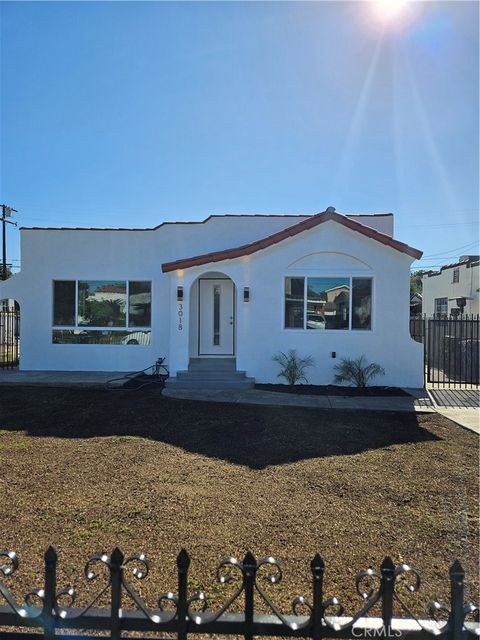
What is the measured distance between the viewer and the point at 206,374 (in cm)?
1192

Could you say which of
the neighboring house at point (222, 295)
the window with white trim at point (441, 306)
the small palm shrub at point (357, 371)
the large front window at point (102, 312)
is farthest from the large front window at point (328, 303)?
the window with white trim at point (441, 306)

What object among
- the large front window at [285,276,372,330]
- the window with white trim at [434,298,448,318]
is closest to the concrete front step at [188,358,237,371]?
the large front window at [285,276,372,330]

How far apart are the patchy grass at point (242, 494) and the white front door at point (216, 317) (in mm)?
5572

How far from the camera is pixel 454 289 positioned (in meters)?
25.3

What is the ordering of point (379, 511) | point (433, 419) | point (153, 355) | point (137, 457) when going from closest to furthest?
1. point (379, 511)
2. point (137, 457)
3. point (433, 419)
4. point (153, 355)

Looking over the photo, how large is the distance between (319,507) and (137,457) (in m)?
2.66

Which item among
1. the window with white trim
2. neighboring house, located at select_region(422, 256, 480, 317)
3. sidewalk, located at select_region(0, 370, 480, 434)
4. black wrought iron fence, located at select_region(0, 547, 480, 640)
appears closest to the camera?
black wrought iron fence, located at select_region(0, 547, 480, 640)

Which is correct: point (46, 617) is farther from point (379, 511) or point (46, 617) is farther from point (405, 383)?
point (405, 383)

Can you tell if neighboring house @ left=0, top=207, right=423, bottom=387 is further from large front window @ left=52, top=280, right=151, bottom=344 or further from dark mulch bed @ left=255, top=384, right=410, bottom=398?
dark mulch bed @ left=255, top=384, right=410, bottom=398

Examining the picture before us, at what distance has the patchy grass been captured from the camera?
3408 millimetres

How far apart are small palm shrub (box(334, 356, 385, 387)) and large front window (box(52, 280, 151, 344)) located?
6.24m

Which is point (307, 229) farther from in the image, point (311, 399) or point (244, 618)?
point (244, 618)

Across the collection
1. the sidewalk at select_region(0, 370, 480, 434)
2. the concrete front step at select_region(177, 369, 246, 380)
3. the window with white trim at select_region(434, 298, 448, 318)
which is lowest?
the sidewalk at select_region(0, 370, 480, 434)

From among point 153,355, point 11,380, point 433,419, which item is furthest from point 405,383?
point 11,380
